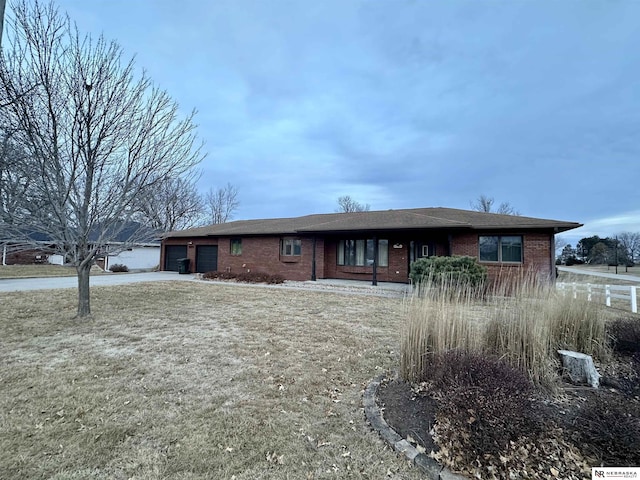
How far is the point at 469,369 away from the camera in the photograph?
2.75 m

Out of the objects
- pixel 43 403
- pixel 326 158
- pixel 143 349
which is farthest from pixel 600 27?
pixel 326 158

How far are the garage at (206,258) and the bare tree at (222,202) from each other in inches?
770

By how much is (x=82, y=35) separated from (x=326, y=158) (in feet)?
52.5

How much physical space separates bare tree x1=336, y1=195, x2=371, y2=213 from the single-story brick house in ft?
76.4

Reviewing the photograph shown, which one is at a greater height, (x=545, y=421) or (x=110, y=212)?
(x=110, y=212)

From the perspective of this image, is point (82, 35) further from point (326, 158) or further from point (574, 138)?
point (574, 138)

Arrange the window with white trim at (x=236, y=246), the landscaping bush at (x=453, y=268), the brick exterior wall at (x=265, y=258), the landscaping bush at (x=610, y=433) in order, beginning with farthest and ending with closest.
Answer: the window with white trim at (x=236, y=246) < the brick exterior wall at (x=265, y=258) < the landscaping bush at (x=453, y=268) < the landscaping bush at (x=610, y=433)

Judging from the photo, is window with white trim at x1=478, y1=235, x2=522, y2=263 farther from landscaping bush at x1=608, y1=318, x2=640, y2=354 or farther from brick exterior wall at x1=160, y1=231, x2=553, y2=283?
landscaping bush at x1=608, y1=318, x2=640, y2=354

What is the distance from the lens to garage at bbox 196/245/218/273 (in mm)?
19953

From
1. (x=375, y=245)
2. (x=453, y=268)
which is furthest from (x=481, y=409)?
(x=375, y=245)

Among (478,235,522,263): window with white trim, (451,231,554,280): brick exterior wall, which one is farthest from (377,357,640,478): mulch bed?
(478,235,522,263): window with white trim

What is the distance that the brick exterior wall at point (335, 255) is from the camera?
12.0 meters

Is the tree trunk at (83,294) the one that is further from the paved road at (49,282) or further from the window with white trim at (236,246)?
the window with white trim at (236,246)

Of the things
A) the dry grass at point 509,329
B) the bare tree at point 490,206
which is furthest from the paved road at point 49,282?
the bare tree at point 490,206
